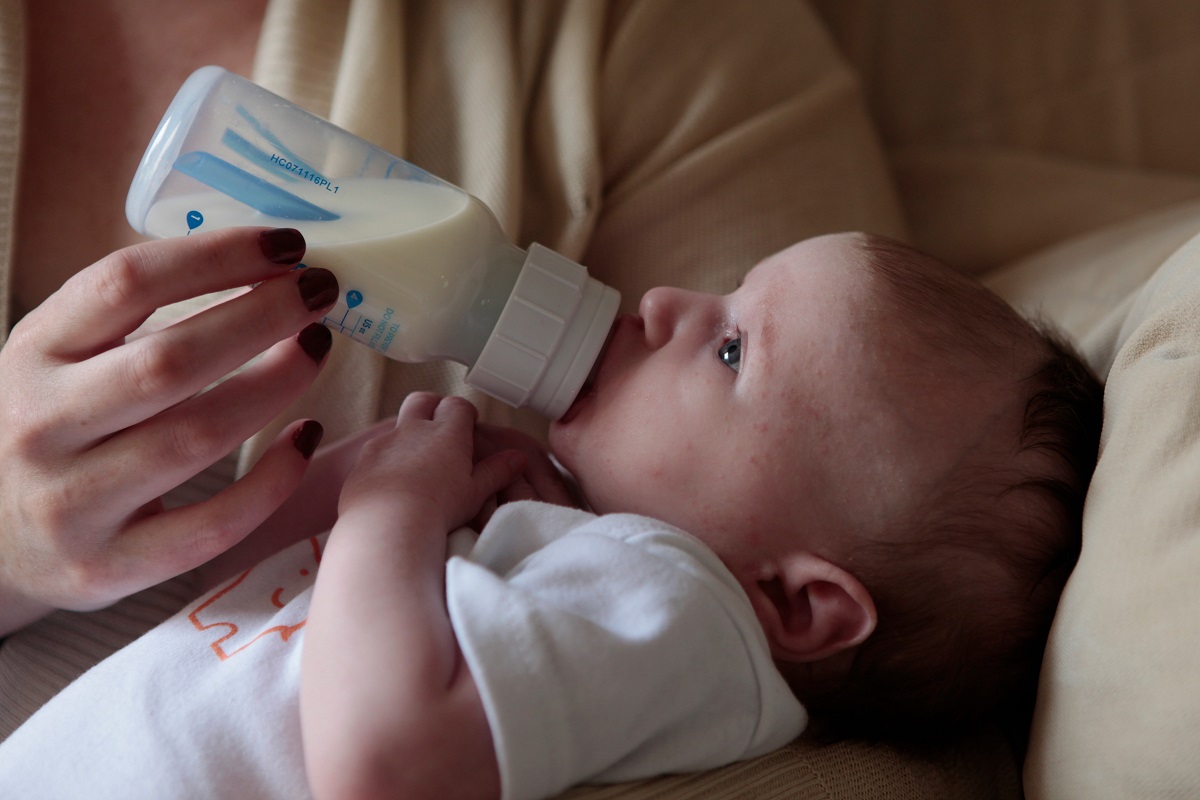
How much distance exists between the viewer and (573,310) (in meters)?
0.89

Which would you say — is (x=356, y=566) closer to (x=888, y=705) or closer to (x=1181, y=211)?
(x=888, y=705)

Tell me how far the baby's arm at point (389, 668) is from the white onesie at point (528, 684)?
0.02 meters

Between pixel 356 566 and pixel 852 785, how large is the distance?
0.45 m

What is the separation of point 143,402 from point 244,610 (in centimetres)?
24

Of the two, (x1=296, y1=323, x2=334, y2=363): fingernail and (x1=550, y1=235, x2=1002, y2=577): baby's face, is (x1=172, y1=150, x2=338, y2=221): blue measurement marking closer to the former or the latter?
(x1=296, y1=323, x2=334, y2=363): fingernail

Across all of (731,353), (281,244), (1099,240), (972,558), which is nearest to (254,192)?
(281,244)

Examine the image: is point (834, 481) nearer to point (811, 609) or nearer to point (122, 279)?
point (811, 609)

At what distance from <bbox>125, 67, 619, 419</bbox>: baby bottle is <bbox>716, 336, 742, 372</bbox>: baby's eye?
108 mm

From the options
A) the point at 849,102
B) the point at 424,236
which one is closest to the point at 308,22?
the point at 424,236

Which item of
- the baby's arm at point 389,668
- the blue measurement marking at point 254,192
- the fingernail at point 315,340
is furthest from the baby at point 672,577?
the blue measurement marking at point 254,192

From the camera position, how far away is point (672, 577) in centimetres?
74

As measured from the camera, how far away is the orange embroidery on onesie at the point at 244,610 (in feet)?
2.69

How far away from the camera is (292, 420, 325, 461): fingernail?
85 centimetres

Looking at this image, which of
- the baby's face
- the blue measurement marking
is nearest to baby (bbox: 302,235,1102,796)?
the baby's face
